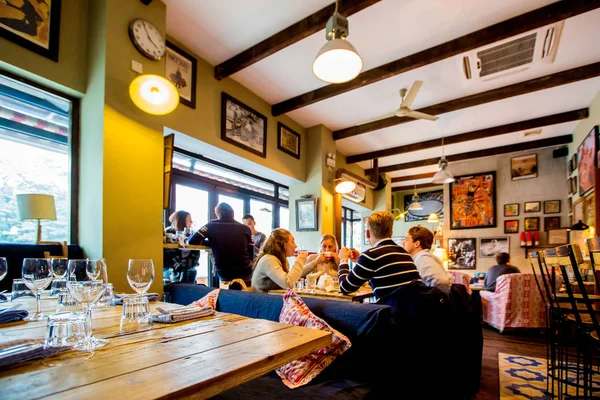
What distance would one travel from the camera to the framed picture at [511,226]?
7688mm

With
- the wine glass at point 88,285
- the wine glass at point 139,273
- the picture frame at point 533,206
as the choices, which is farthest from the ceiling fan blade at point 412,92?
the picture frame at point 533,206

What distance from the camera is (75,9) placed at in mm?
2922

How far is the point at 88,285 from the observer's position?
1110 mm

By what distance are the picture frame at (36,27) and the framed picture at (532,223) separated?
28.7ft

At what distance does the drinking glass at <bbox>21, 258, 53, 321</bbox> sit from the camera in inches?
53.1

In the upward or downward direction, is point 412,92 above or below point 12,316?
above

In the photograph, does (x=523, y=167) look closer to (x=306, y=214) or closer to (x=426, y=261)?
(x=306, y=214)

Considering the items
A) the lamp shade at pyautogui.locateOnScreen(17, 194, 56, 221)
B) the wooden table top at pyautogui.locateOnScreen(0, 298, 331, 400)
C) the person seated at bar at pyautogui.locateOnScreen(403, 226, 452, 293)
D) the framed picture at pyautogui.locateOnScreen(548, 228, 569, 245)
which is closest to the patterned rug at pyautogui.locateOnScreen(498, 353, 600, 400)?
the person seated at bar at pyautogui.locateOnScreen(403, 226, 452, 293)

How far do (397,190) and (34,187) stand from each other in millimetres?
10716

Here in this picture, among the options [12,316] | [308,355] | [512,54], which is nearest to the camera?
[12,316]

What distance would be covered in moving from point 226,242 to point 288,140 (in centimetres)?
278

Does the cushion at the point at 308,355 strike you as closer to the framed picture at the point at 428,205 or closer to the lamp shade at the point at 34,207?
the lamp shade at the point at 34,207

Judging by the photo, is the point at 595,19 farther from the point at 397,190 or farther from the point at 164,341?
the point at 397,190

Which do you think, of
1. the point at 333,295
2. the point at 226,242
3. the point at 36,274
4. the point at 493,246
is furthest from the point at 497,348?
the point at 493,246
